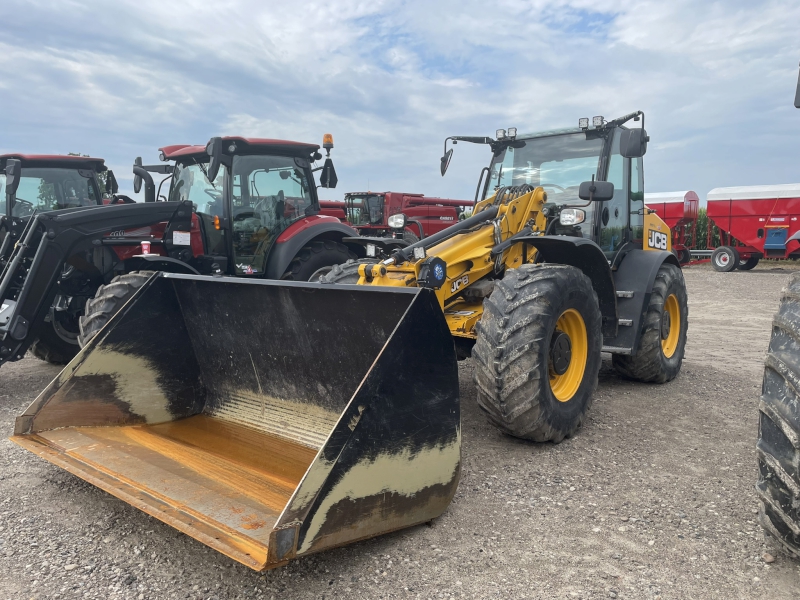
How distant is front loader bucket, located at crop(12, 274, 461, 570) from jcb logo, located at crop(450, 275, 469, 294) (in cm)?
128

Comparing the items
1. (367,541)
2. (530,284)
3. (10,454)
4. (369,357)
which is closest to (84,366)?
(10,454)

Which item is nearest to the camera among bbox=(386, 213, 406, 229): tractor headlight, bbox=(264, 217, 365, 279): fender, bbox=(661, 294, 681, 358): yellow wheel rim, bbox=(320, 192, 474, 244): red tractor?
bbox=(386, 213, 406, 229): tractor headlight

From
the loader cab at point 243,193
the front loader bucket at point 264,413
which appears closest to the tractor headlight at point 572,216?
the front loader bucket at point 264,413

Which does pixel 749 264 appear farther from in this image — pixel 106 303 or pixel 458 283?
pixel 106 303

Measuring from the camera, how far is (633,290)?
5.45 meters

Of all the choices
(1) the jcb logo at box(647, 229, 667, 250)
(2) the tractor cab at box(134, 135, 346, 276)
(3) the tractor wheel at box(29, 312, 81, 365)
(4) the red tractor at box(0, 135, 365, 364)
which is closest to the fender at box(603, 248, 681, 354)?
(1) the jcb logo at box(647, 229, 667, 250)

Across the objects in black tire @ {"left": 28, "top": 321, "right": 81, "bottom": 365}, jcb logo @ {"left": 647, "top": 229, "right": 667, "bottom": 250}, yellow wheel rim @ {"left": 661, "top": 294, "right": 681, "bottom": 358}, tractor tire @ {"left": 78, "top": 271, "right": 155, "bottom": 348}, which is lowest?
black tire @ {"left": 28, "top": 321, "right": 81, "bottom": 365}

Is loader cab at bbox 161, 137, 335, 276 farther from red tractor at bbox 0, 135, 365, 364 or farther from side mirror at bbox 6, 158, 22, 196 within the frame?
side mirror at bbox 6, 158, 22, 196

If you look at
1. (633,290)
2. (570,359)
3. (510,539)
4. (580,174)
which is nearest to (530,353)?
(570,359)

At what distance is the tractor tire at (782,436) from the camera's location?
2293 millimetres

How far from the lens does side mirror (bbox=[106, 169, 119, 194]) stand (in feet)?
29.2

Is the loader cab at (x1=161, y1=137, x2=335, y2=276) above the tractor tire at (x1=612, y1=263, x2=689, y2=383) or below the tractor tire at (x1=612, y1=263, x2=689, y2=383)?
above

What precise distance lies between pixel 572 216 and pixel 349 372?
7.31 ft

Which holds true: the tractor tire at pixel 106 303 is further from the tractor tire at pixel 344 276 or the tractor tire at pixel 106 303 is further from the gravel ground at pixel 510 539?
the tractor tire at pixel 344 276
